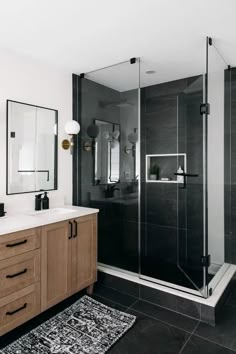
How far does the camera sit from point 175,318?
221 cm

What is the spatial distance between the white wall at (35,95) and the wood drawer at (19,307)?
0.83m

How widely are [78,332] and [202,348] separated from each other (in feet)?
3.09

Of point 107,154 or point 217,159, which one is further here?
point 107,154

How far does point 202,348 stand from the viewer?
1840 millimetres

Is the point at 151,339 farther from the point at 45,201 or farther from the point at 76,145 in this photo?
the point at 76,145

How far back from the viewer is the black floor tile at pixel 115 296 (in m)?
2.47

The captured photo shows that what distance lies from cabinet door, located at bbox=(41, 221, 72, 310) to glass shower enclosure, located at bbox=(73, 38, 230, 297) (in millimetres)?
782

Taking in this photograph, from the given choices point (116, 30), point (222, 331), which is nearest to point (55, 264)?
point (222, 331)

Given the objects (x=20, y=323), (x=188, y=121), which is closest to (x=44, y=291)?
(x=20, y=323)

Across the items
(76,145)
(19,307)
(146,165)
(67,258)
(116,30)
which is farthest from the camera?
(146,165)

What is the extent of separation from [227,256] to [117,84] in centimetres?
251

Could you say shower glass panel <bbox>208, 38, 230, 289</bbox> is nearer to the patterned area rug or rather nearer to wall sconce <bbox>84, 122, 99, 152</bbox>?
the patterned area rug

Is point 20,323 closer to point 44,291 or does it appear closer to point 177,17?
point 44,291

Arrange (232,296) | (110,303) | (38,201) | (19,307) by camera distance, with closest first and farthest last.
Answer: (19,307)
(110,303)
(232,296)
(38,201)
